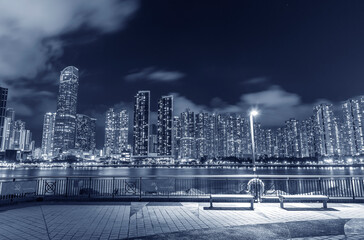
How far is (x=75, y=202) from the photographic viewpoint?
42.5 feet

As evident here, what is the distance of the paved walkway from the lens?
23.6 ft

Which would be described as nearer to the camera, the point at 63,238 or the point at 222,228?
the point at 63,238

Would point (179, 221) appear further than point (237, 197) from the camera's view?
No

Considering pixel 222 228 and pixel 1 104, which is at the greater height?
pixel 1 104

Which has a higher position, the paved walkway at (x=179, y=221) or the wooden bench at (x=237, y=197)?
the wooden bench at (x=237, y=197)

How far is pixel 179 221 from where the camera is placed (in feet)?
29.3

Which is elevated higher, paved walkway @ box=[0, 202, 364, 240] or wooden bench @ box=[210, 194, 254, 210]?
wooden bench @ box=[210, 194, 254, 210]

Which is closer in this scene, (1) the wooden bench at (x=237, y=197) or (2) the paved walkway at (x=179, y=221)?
(2) the paved walkway at (x=179, y=221)

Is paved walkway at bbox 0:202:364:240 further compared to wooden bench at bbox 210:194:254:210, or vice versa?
wooden bench at bbox 210:194:254:210

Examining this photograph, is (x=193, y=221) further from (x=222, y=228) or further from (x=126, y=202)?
(x=126, y=202)

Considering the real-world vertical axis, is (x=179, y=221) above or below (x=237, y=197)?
below

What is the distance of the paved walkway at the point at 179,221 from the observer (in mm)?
7207

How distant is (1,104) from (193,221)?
24319cm

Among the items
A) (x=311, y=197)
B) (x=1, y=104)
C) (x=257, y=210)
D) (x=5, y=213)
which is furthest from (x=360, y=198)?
(x=1, y=104)
